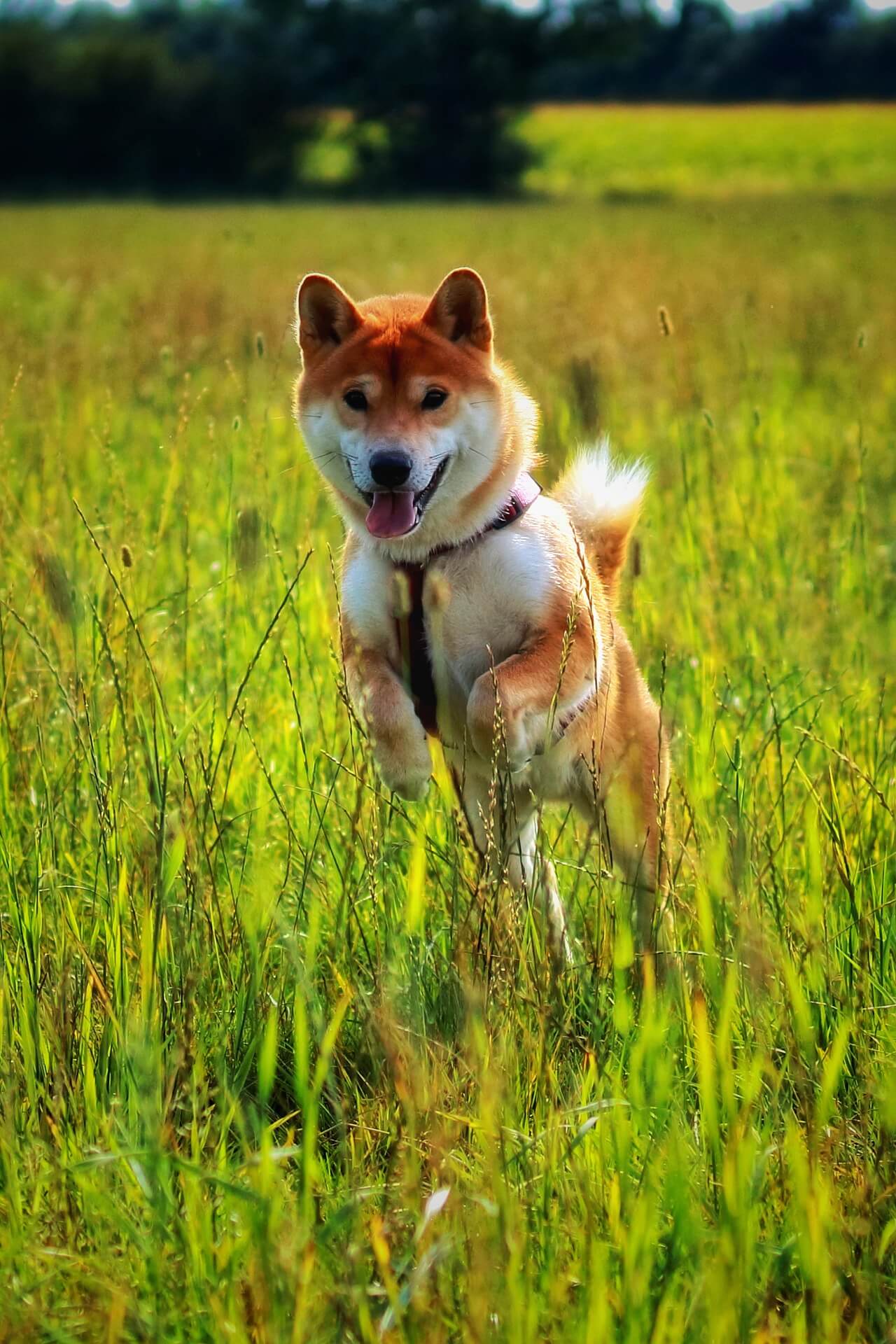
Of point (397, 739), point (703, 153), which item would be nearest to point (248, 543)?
point (397, 739)

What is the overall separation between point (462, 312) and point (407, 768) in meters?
1.15

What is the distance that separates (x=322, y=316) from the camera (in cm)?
323

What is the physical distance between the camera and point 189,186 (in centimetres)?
4316

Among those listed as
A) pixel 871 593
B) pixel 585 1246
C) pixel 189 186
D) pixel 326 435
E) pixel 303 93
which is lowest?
pixel 585 1246

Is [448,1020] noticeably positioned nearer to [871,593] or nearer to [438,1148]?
[438,1148]

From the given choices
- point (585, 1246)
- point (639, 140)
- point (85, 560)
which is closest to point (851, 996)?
point (585, 1246)

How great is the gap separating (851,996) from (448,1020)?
0.61m

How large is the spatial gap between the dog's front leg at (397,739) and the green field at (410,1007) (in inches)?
2.5

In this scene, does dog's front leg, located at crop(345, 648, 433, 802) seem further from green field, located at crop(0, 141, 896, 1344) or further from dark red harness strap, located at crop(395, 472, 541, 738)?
dark red harness strap, located at crop(395, 472, 541, 738)

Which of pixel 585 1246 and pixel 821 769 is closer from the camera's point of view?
pixel 585 1246

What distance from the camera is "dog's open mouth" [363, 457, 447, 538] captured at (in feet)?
9.45

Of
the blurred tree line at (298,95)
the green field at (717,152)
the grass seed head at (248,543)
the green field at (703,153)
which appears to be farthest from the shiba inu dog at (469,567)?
the blurred tree line at (298,95)

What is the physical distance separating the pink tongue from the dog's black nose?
0.04m

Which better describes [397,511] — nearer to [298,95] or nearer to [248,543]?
[248,543]
